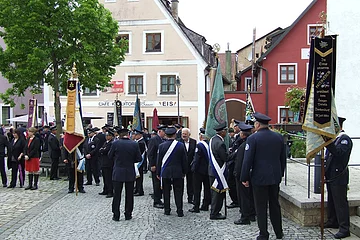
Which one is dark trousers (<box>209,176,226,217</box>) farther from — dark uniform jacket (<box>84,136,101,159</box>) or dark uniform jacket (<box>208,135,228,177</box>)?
A: dark uniform jacket (<box>84,136,101,159</box>)

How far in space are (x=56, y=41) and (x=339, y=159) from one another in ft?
39.6

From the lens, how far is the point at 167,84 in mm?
32094

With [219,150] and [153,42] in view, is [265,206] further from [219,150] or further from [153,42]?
[153,42]

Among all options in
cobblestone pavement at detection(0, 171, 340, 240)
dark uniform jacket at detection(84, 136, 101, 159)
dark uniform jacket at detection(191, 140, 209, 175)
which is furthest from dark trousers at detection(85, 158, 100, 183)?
dark uniform jacket at detection(191, 140, 209, 175)

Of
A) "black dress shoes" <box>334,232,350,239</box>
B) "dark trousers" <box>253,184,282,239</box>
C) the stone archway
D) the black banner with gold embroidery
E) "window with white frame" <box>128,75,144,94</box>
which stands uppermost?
"window with white frame" <box>128,75,144,94</box>

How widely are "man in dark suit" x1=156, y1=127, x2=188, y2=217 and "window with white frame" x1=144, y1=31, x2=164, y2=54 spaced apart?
22.9m

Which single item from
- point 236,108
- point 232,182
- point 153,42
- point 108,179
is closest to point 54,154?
point 108,179

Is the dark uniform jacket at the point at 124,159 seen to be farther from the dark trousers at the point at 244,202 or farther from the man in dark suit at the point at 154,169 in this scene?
the dark trousers at the point at 244,202

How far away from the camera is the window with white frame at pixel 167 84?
105 feet

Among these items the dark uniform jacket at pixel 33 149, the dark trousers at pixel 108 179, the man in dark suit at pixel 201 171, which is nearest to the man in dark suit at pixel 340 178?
the man in dark suit at pixel 201 171

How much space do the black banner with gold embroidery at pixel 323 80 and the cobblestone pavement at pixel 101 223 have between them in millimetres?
2057

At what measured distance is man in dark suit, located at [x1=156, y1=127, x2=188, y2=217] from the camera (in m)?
9.61

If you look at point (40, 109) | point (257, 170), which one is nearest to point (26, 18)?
point (257, 170)

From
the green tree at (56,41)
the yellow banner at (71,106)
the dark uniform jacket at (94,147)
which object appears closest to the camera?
the yellow banner at (71,106)
